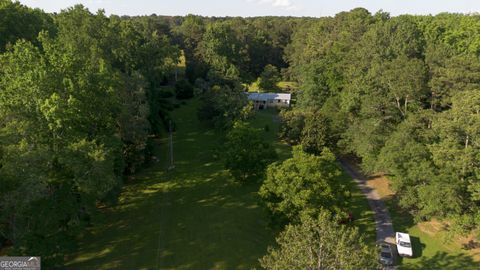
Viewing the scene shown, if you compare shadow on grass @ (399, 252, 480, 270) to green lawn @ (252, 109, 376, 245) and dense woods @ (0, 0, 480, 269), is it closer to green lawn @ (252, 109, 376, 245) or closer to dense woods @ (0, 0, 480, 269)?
dense woods @ (0, 0, 480, 269)

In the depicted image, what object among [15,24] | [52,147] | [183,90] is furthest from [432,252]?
[183,90]

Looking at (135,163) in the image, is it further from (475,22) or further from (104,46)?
(475,22)

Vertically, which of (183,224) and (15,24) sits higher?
(15,24)

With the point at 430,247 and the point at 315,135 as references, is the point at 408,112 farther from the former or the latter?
the point at 430,247

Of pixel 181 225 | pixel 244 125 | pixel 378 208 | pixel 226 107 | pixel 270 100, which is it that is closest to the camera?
pixel 181 225

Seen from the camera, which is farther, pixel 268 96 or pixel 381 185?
pixel 268 96

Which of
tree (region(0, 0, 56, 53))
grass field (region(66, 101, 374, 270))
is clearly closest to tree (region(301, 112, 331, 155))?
grass field (region(66, 101, 374, 270))
